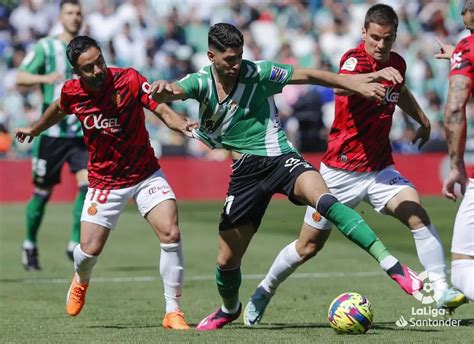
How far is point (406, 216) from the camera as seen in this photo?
341 inches

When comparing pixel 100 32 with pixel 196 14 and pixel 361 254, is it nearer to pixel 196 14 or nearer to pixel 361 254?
pixel 196 14

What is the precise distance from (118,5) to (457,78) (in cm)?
2054

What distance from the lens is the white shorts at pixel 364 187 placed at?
8.84 metres

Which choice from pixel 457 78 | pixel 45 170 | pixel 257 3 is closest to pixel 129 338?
pixel 457 78

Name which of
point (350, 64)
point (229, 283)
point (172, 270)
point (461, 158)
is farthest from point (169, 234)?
point (461, 158)

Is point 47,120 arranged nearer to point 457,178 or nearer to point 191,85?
point 191,85

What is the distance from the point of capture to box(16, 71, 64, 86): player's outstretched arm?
39.3ft

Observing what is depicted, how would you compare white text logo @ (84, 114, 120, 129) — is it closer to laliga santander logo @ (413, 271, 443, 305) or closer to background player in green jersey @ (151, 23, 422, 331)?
background player in green jersey @ (151, 23, 422, 331)

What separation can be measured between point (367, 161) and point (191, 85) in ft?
5.85

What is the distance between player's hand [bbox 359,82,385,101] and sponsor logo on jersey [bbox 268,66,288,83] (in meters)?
0.63

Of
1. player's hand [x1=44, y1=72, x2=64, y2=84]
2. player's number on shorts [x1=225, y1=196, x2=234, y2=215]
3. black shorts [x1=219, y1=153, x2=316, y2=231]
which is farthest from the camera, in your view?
player's hand [x1=44, y1=72, x2=64, y2=84]

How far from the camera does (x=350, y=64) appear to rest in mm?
8711

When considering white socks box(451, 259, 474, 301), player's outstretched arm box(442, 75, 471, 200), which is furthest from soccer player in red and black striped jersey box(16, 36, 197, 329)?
player's outstretched arm box(442, 75, 471, 200)

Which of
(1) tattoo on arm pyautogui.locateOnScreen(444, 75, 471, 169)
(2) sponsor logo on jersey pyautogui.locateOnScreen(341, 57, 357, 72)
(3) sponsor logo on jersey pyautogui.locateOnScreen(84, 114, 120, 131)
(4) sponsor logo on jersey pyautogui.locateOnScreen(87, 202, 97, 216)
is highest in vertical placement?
(1) tattoo on arm pyautogui.locateOnScreen(444, 75, 471, 169)
